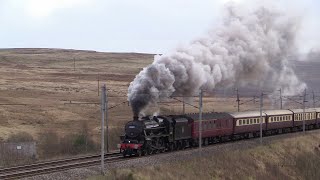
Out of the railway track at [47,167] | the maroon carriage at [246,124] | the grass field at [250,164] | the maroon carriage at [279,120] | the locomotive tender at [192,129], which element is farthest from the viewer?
the maroon carriage at [279,120]

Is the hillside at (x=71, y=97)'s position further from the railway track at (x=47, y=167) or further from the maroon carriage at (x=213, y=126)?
the railway track at (x=47, y=167)

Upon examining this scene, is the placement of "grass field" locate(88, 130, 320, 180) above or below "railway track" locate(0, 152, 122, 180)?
below

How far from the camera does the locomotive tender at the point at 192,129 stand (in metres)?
36.1

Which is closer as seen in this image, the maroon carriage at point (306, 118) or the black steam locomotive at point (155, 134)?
the black steam locomotive at point (155, 134)

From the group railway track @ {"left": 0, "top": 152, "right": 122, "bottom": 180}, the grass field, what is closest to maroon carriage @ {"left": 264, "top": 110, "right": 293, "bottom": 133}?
the grass field

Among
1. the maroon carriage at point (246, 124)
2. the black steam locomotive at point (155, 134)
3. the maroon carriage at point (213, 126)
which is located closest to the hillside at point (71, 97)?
the black steam locomotive at point (155, 134)

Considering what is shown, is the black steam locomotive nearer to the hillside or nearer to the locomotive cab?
the locomotive cab

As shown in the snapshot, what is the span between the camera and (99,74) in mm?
128125

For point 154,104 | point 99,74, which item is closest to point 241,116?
point 154,104

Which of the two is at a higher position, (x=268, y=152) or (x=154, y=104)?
(x=154, y=104)

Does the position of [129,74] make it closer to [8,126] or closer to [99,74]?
[99,74]

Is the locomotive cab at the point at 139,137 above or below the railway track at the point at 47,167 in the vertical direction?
above

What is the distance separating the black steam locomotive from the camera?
3581 cm

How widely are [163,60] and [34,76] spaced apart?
7498cm
